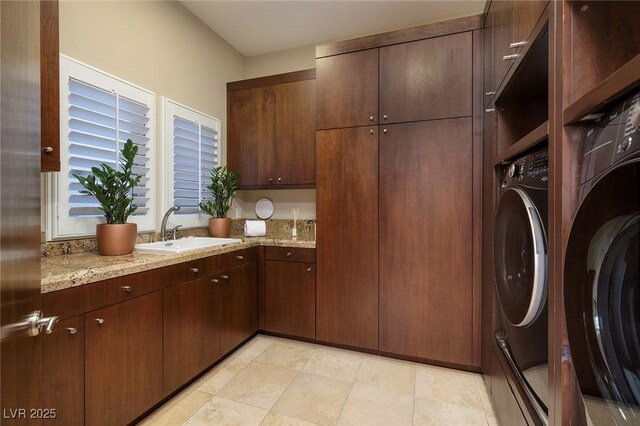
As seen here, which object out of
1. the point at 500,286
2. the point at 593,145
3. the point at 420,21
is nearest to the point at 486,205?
the point at 500,286

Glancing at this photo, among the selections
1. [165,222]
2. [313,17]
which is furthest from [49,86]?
[313,17]

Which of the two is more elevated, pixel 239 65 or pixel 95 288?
pixel 239 65

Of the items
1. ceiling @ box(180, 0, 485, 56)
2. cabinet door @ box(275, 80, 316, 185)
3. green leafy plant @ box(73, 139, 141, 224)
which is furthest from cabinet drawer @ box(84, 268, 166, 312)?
ceiling @ box(180, 0, 485, 56)

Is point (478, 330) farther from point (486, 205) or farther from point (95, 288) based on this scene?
point (95, 288)

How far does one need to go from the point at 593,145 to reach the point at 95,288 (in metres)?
1.90

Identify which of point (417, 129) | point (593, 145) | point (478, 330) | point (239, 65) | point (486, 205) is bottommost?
point (478, 330)

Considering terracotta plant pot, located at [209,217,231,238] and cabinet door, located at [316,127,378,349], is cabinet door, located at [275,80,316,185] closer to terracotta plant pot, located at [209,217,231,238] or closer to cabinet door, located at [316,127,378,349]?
cabinet door, located at [316,127,378,349]

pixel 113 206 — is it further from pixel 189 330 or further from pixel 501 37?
pixel 501 37

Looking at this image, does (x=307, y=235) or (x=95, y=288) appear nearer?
(x=95, y=288)

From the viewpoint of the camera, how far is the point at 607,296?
61 centimetres

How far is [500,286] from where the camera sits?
4.52 feet

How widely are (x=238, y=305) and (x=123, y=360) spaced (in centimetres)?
95

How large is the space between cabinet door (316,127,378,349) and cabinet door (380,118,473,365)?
9 centimetres

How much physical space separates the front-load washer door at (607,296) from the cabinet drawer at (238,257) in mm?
1981
